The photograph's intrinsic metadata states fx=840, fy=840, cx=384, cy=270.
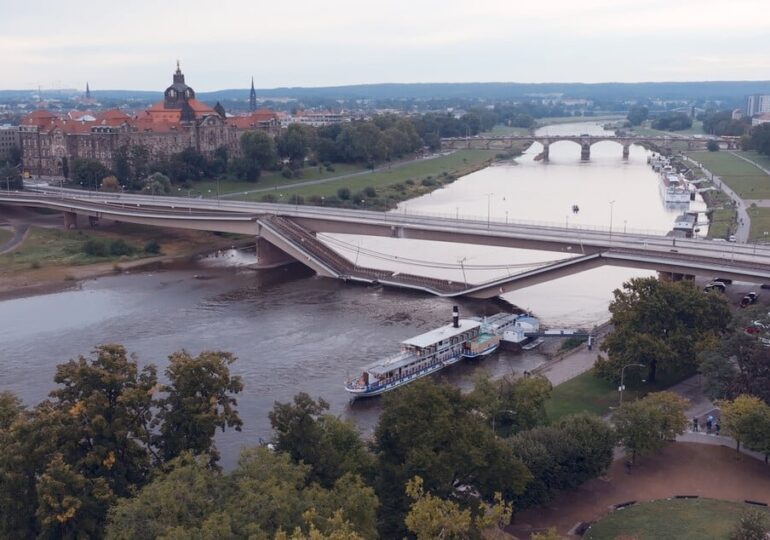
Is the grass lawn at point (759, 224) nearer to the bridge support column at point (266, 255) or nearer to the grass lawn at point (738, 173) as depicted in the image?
the grass lawn at point (738, 173)

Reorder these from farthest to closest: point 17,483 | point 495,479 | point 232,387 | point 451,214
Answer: point 451,214
point 232,387
point 495,479
point 17,483

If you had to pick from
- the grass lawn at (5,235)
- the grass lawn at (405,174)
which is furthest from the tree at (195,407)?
the grass lawn at (405,174)

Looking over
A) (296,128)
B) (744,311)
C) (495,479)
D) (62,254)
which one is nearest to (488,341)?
(744,311)

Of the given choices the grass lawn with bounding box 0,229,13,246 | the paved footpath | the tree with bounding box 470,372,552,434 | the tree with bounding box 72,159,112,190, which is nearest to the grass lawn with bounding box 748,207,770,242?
the paved footpath

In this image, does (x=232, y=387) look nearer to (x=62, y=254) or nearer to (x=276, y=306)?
(x=276, y=306)

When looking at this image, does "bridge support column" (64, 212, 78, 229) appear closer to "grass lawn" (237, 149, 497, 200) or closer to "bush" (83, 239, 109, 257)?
"bush" (83, 239, 109, 257)

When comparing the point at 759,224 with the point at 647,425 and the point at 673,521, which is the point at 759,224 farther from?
the point at 673,521
